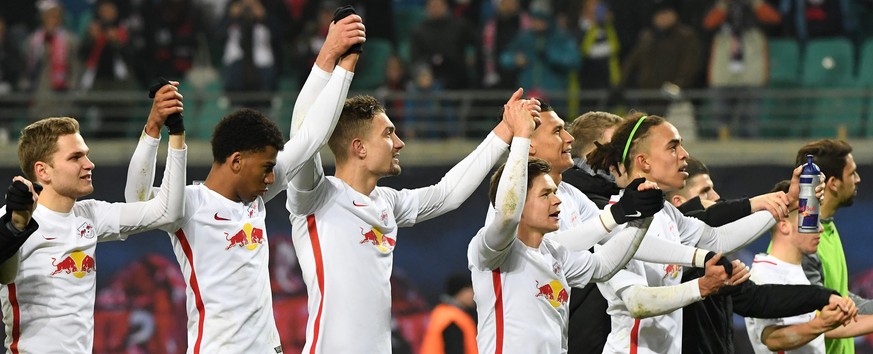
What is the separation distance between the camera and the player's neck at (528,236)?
6363 millimetres

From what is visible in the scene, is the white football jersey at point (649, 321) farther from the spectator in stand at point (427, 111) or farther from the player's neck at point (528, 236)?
the spectator in stand at point (427, 111)

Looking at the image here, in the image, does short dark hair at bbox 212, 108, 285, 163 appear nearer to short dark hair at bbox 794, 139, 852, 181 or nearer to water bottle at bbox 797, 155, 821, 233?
water bottle at bbox 797, 155, 821, 233

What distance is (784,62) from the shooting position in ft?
45.8

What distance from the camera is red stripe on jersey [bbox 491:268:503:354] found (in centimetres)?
625

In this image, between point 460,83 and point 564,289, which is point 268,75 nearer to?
point 460,83

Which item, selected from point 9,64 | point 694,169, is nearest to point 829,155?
point 694,169

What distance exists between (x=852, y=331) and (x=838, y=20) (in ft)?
23.0

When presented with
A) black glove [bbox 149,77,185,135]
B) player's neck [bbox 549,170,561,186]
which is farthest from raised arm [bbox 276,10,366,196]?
player's neck [bbox 549,170,561,186]

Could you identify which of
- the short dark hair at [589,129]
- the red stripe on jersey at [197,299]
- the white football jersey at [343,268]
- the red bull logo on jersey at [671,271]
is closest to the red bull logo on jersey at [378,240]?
the white football jersey at [343,268]

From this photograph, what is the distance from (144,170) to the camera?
245 inches

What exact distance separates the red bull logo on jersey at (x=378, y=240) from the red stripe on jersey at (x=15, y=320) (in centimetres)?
145

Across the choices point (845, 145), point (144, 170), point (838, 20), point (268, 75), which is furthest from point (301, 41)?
point (144, 170)

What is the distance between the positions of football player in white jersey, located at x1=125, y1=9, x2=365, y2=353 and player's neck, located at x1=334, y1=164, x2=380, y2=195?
0.94ft

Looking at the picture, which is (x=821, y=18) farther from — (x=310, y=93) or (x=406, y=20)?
(x=310, y=93)
